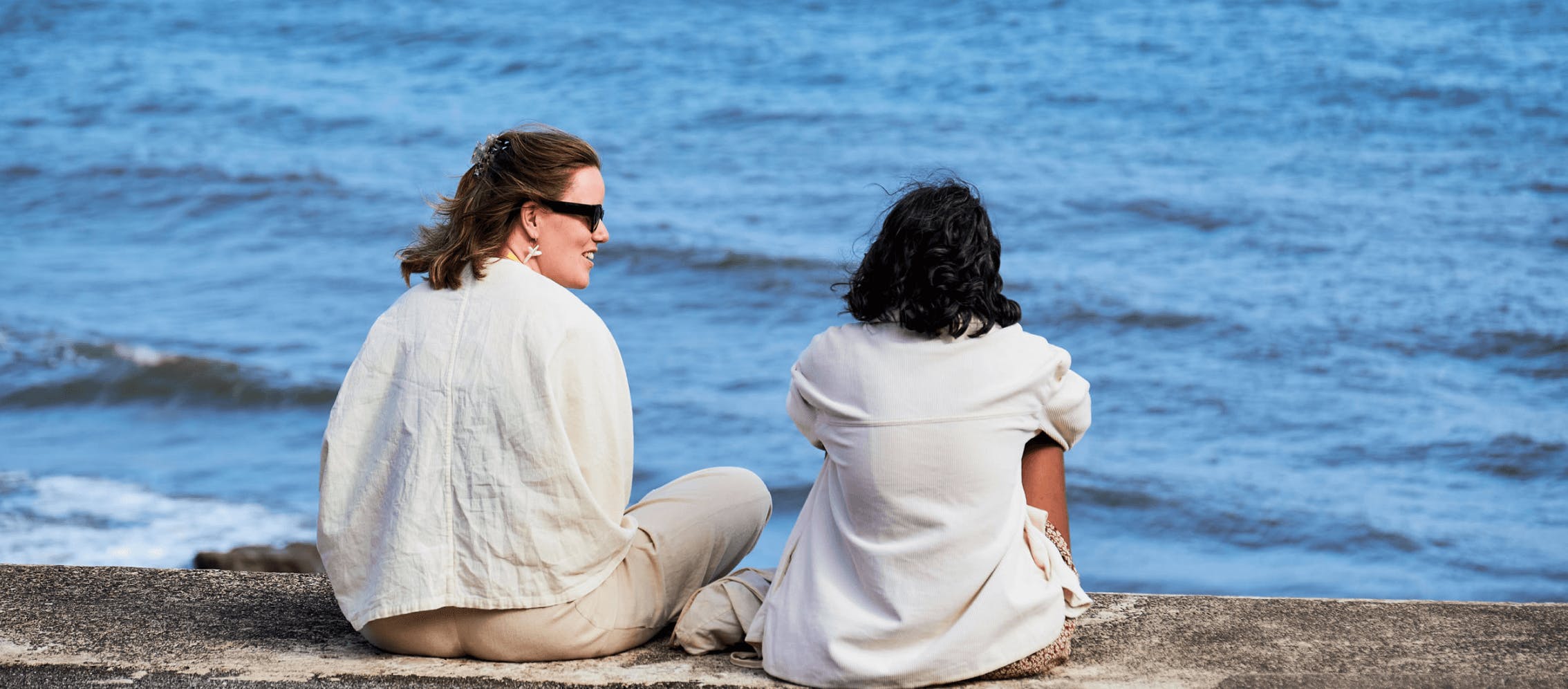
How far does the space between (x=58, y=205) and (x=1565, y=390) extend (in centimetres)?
1294

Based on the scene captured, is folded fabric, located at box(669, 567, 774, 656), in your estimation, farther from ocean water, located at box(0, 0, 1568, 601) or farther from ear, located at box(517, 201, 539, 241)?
ear, located at box(517, 201, 539, 241)

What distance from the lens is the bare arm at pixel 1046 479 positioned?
2.64m

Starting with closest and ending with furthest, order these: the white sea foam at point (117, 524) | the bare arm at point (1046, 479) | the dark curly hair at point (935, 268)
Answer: the dark curly hair at point (935, 268) < the bare arm at point (1046, 479) < the white sea foam at point (117, 524)

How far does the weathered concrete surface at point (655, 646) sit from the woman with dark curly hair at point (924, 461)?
17 centimetres

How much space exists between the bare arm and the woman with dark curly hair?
0.12m

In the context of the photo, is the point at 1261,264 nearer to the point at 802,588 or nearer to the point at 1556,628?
the point at 1556,628

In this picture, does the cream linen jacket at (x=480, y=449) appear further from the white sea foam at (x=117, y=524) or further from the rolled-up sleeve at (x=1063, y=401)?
the white sea foam at (x=117, y=524)

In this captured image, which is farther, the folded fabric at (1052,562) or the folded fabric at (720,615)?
the folded fabric at (720,615)

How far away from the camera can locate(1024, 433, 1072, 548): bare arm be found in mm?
2641

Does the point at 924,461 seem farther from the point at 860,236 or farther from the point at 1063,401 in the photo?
the point at 860,236

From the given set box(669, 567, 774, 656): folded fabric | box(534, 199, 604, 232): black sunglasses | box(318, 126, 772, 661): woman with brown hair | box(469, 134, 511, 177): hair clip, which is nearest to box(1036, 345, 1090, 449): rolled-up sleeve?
box(669, 567, 774, 656): folded fabric

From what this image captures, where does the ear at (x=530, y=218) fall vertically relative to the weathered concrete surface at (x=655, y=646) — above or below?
above

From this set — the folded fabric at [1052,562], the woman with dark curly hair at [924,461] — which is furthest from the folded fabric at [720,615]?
the folded fabric at [1052,562]

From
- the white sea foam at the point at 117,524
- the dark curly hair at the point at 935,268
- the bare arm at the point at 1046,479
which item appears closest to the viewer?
the dark curly hair at the point at 935,268
